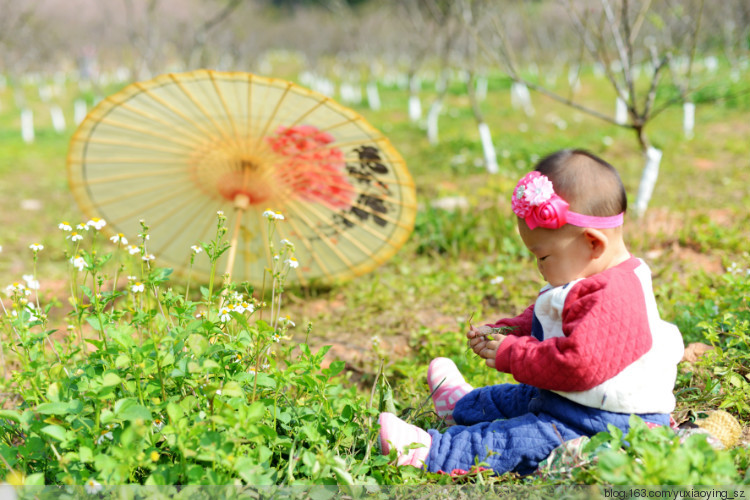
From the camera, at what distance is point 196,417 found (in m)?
1.65

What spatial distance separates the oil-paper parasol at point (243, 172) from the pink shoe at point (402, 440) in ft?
6.03

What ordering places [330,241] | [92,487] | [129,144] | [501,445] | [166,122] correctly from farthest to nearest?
[330,241]
[129,144]
[166,122]
[501,445]
[92,487]

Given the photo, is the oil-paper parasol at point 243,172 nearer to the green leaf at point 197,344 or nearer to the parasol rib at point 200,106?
the parasol rib at point 200,106

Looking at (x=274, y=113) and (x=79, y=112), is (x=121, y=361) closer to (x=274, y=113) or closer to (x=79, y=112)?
(x=274, y=113)

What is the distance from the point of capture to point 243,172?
11.7 feet

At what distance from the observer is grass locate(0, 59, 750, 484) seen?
2381 mm

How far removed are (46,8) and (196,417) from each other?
47.1m

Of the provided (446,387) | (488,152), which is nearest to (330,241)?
(446,387)

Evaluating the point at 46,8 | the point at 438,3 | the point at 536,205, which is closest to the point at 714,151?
the point at 438,3

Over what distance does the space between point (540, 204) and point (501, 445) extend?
82cm

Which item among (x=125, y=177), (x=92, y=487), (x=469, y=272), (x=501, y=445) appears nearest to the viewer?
(x=92, y=487)

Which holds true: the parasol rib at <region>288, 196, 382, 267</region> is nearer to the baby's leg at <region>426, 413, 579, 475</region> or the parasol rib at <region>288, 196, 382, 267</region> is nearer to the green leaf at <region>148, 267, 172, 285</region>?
the green leaf at <region>148, 267, 172, 285</region>

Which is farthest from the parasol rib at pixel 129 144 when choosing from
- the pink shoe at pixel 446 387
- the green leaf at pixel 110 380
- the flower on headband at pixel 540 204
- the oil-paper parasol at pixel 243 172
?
the flower on headband at pixel 540 204

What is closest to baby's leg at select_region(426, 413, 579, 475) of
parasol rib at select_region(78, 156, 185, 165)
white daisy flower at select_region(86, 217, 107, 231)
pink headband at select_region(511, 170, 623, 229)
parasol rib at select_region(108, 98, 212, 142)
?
pink headband at select_region(511, 170, 623, 229)
